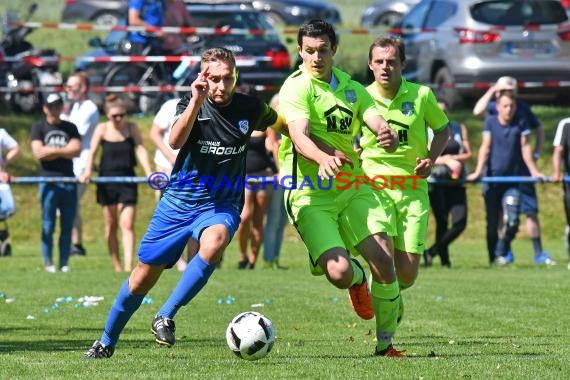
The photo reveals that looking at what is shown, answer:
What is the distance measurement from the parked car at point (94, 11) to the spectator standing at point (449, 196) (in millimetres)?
15685

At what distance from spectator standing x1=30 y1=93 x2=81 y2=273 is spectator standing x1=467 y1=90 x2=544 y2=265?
187 inches

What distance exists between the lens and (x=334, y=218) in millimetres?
8914

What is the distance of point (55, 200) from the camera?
1614cm

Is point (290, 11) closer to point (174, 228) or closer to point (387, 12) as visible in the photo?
point (387, 12)

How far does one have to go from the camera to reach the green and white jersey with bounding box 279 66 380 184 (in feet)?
29.0

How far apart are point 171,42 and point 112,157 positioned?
6164mm

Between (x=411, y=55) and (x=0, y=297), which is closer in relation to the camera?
(x=0, y=297)

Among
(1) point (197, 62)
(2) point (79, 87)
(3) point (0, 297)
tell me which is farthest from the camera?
(1) point (197, 62)

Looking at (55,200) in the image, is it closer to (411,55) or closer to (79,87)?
(79,87)

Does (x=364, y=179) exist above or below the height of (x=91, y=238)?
above

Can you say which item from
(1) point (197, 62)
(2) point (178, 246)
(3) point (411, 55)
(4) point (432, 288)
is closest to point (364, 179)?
(2) point (178, 246)

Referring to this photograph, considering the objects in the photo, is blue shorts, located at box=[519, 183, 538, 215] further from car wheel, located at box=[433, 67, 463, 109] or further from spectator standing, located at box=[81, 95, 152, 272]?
car wheel, located at box=[433, 67, 463, 109]

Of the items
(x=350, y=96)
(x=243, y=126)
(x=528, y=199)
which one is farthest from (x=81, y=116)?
(x=243, y=126)

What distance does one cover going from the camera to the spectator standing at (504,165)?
16.7m
